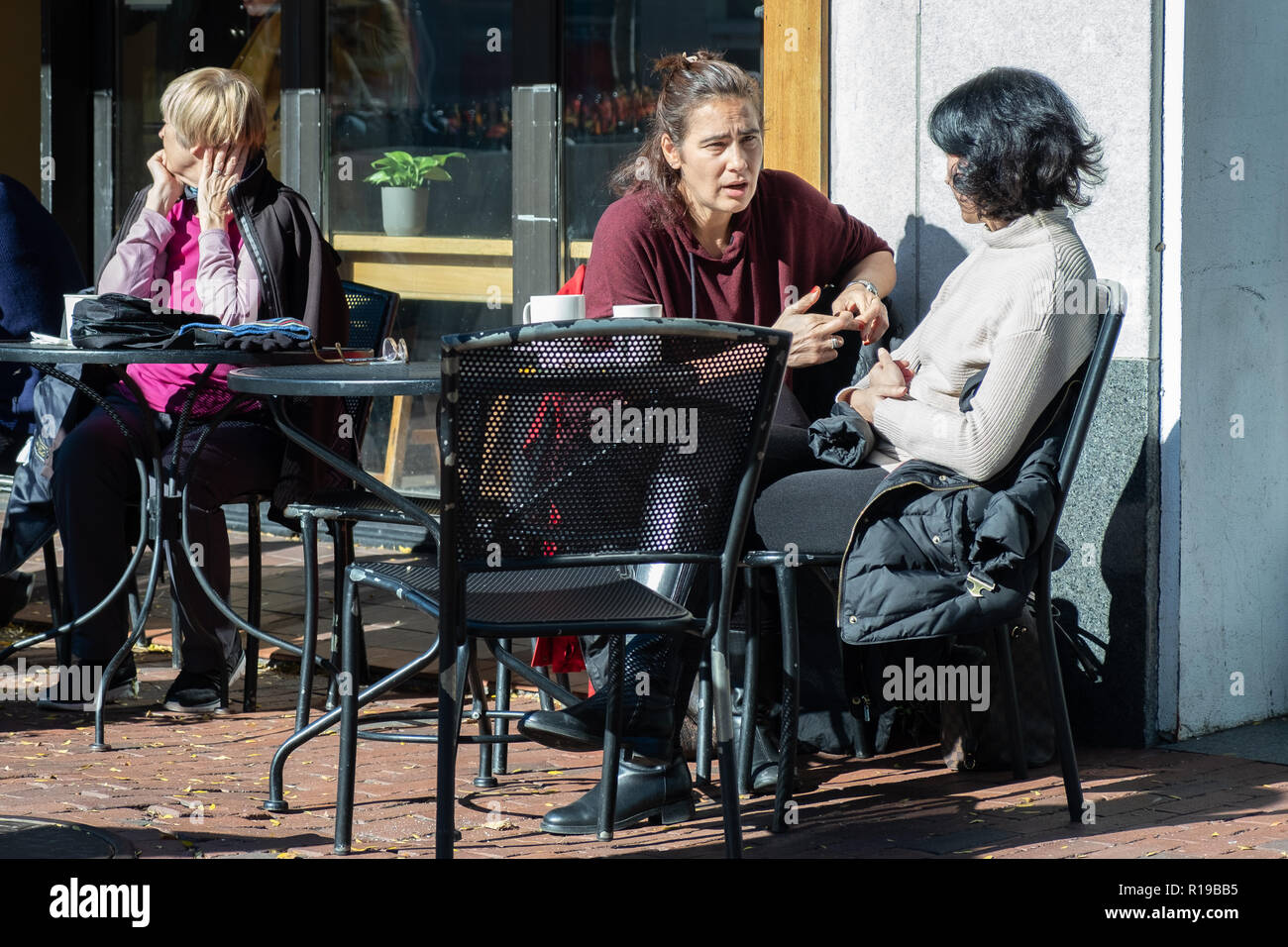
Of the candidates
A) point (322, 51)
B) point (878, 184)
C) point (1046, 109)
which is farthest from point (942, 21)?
point (322, 51)

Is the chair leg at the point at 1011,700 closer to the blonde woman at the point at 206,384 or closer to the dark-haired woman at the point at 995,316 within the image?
the dark-haired woman at the point at 995,316

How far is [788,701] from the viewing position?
3400 millimetres

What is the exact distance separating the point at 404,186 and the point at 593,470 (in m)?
4.51

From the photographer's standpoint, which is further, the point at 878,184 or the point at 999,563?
the point at 878,184

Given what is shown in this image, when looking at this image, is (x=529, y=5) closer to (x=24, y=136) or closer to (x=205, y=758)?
(x=205, y=758)

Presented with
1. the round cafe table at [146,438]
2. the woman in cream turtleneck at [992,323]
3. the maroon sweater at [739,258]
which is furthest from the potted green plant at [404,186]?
the woman in cream turtleneck at [992,323]

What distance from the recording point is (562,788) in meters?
3.75

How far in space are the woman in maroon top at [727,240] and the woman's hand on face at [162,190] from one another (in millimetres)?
1424

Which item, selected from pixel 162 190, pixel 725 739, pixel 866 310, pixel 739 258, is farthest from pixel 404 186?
pixel 725 739

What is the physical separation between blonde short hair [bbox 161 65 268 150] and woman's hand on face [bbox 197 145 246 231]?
3cm

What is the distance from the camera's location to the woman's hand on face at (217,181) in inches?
182

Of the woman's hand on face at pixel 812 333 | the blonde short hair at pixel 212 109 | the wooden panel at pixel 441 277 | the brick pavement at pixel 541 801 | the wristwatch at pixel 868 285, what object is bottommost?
the brick pavement at pixel 541 801

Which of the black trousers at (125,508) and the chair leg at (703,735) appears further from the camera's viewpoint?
the black trousers at (125,508)

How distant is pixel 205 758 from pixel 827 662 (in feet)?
5.12
